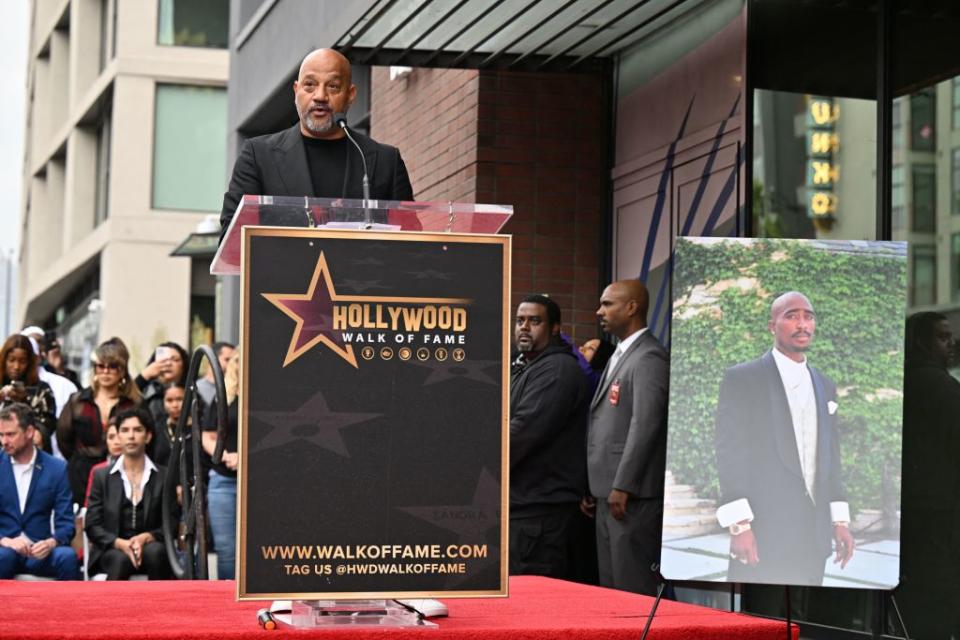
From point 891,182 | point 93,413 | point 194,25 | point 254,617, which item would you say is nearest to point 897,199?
point 891,182

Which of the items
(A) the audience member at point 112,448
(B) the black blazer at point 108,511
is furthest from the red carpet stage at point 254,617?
(A) the audience member at point 112,448

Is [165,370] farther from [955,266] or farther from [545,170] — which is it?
[955,266]

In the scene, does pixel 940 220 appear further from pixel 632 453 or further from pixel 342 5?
pixel 342 5

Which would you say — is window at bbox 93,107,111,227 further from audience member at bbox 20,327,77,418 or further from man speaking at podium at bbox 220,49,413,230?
man speaking at podium at bbox 220,49,413,230

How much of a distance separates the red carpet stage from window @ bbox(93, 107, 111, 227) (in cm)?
3391

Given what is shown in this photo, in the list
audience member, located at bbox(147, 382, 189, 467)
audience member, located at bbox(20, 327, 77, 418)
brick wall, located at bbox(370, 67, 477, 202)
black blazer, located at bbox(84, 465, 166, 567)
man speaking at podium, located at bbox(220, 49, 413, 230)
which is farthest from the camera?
brick wall, located at bbox(370, 67, 477, 202)

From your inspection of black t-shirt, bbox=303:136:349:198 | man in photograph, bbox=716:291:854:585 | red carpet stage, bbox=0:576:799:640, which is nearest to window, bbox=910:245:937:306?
man in photograph, bbox=716:291:854:585

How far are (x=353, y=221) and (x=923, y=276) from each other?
185 inches

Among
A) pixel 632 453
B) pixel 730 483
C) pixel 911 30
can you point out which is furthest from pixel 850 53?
pixel 730 483

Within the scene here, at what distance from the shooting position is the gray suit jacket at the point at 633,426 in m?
8.36

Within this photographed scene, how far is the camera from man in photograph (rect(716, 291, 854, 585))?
536 centimetres

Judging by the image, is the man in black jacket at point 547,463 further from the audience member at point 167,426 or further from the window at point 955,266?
the audience member at point 167,426

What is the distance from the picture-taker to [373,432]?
4105 millimetres

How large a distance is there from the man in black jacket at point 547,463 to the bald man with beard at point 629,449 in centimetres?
47
